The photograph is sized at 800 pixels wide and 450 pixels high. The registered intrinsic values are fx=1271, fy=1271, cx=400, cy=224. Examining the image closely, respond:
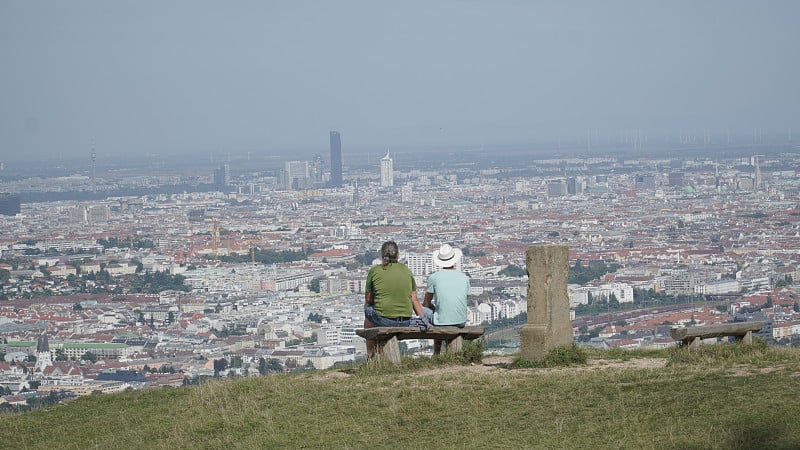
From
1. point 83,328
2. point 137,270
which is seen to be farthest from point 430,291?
point 137,270

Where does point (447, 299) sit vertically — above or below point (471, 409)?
above

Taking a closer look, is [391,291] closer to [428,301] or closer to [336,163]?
[428,301]

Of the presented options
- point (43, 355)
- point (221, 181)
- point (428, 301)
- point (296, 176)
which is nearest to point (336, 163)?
point (296, 176)

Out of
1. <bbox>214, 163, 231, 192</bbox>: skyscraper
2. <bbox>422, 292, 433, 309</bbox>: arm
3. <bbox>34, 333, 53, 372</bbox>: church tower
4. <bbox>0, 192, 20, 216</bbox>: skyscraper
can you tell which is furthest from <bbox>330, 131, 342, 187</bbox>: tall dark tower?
<bbox>422, 292, 433, 309</bbox>: arm

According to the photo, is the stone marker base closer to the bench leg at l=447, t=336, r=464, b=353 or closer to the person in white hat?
the bench leg at l=447, t=336, r=464, b=353

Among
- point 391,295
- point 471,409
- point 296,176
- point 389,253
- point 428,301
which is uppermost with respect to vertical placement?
point 389,253

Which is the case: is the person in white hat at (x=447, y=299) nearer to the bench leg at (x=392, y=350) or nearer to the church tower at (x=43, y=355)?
the bench leg at (x=392, y=350)
